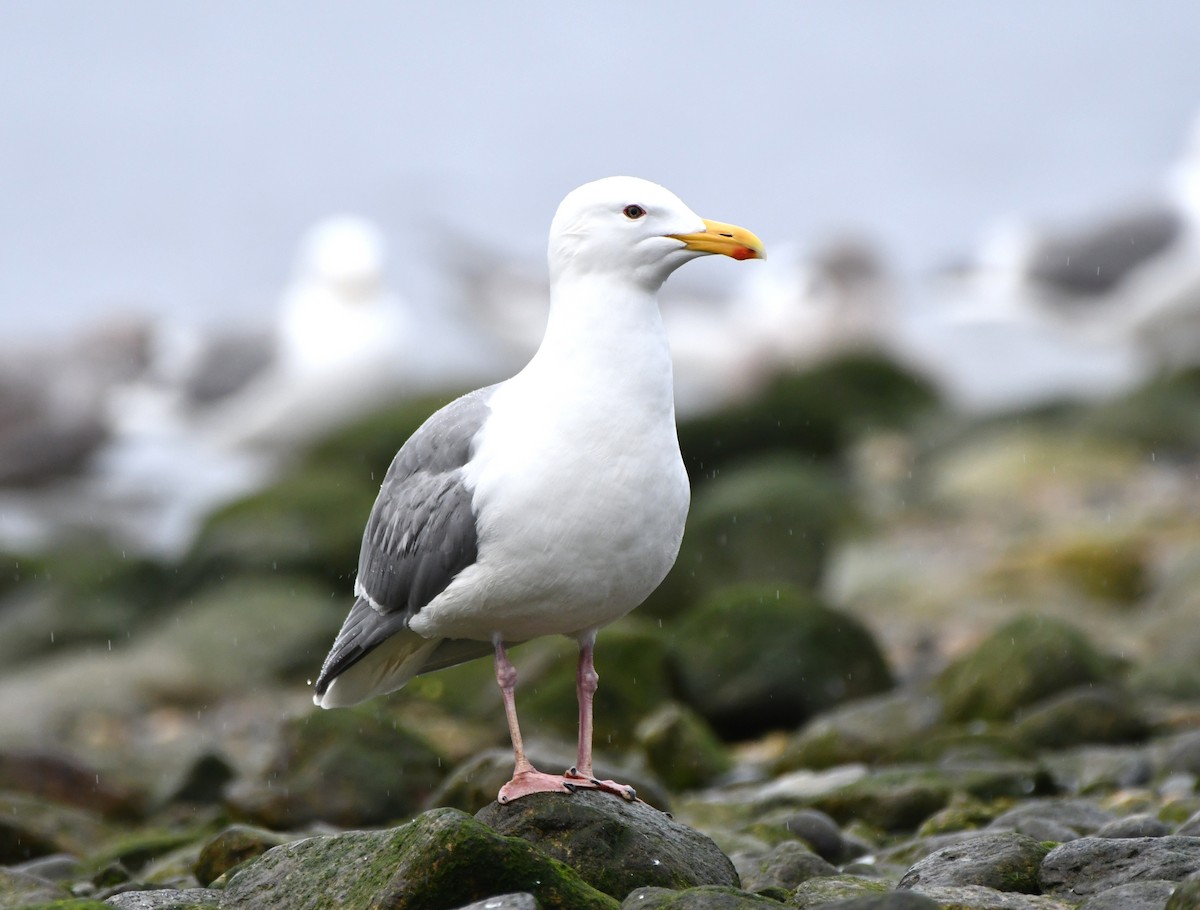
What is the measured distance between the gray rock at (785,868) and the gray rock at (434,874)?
1032 mm

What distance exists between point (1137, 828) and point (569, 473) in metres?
2.52

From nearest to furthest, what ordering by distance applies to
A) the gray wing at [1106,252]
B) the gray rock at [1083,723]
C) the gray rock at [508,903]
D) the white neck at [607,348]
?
the gray rock at [508,903]
the white neck at [607,348]
the gray rock at [1083,723]
the gray wing at [1106,252]

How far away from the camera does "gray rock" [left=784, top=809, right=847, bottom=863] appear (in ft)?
22.9

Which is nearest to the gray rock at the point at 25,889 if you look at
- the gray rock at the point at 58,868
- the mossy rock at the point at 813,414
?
the gray rock at the point at 58,868

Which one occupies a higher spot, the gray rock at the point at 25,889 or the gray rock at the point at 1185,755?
the gray rock at the point at 1185,755

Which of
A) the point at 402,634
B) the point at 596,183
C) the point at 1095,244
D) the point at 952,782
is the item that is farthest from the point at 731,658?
the point at 1095,244

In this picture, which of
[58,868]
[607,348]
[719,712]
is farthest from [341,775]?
[607,348]

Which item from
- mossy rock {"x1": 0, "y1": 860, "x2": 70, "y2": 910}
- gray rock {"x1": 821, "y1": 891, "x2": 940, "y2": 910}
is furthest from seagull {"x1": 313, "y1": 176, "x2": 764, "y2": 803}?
gray rock {"x1": 821, "y1": 891, "x2": 940, "y2": 910}

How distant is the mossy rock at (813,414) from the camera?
1941 centimetres

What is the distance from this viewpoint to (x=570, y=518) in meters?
5.67

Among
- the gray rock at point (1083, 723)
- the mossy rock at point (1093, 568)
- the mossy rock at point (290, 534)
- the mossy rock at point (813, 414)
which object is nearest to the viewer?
the gray rock at point (1083, 723)

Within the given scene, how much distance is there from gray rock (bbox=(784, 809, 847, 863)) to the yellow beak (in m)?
2.52

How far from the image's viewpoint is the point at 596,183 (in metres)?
6.02

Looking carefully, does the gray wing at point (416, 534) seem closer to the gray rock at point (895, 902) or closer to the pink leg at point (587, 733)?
the pink leg at point (587, 733)
